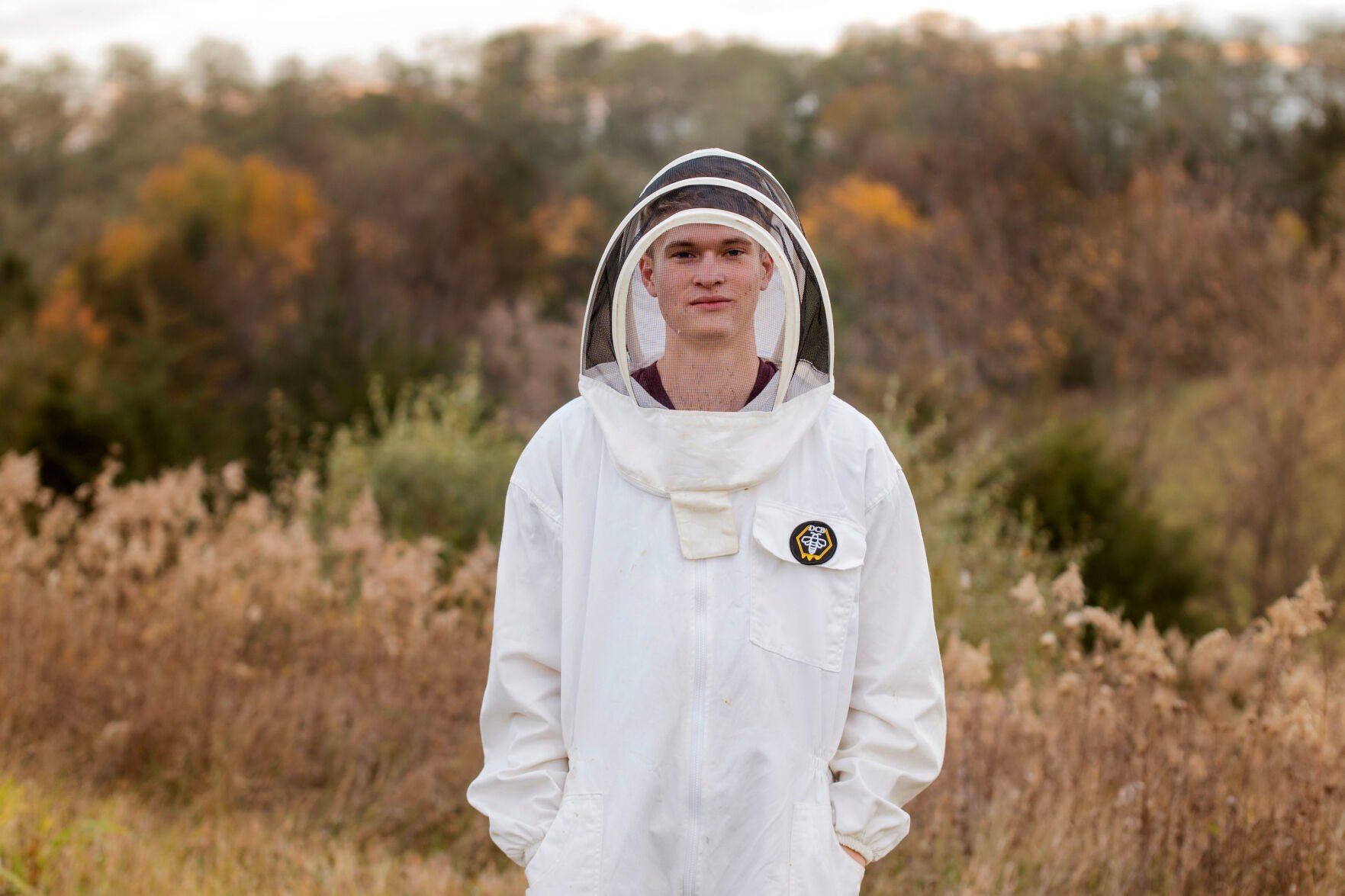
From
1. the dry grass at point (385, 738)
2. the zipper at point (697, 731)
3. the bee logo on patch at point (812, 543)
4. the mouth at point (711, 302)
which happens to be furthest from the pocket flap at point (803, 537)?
the dry grass at point (385, 738)

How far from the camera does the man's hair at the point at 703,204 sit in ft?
6.91

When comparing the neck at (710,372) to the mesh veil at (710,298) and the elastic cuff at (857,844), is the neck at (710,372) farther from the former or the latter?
the elastic cuff at (857,844)

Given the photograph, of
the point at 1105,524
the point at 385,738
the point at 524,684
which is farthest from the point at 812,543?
the point at 1105,524

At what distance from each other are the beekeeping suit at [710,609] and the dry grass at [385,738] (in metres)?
1.80

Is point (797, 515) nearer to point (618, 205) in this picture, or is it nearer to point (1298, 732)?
point (1298, 732)

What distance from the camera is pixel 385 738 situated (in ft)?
15.4

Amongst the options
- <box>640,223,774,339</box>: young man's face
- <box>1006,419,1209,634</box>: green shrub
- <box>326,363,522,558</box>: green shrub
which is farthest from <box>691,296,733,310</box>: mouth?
<box>326,363,522,558</box>: green shrub

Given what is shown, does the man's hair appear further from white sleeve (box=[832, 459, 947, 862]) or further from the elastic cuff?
the elastic cuff

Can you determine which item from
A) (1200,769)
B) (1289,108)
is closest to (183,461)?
(1200,769)

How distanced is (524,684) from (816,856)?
1.93 ft

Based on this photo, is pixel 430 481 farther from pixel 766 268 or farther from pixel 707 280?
pixel 707 280

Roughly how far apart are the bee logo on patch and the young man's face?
0.36m

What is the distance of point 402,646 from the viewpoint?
5094mm

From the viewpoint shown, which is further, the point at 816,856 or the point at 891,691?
the point at 891,691
